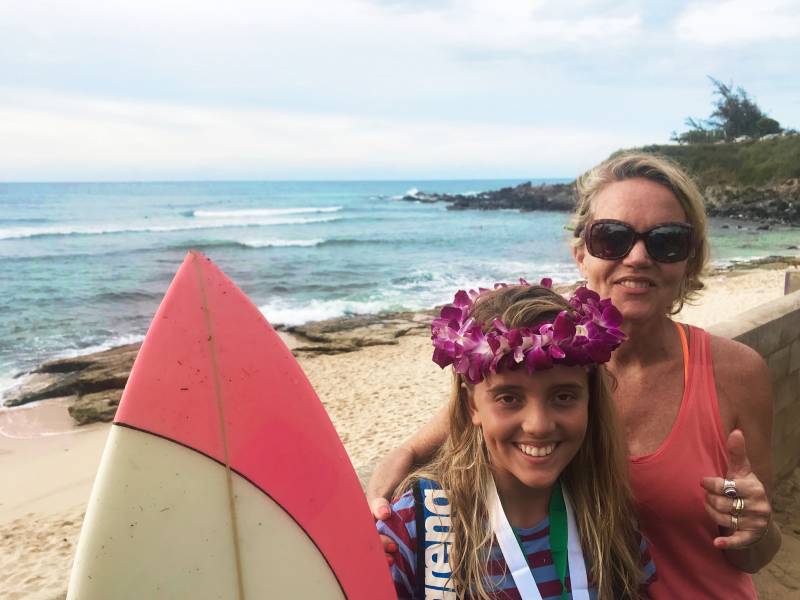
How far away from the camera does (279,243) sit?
31.7 metres

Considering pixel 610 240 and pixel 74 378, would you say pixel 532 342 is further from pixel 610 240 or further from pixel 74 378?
pixel 74 378

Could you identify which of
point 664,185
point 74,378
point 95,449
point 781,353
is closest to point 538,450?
point 664,185

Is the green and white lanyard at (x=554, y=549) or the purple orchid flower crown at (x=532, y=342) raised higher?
the purple orchid flower crown at (x=532, y=342)

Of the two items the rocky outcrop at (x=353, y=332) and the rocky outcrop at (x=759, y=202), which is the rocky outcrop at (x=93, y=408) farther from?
the rocky outcrop at (x=759, y=202)

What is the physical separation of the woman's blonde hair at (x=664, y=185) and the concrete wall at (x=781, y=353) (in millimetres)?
1505

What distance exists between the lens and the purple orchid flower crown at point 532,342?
1461 mm

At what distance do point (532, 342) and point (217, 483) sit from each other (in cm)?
76

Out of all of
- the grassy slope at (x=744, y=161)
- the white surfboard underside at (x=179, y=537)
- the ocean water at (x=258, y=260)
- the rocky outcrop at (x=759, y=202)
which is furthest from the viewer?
the grassy slope at (x=744, y=161)

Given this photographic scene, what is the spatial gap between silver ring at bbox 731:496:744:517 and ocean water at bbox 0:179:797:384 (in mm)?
11787

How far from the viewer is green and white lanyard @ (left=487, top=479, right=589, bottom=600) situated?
1.47 meters

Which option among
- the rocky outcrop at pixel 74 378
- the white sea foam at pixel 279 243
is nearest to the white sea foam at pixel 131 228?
the white sea foam at pixel 279 243

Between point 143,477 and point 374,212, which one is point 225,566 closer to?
point 143,477

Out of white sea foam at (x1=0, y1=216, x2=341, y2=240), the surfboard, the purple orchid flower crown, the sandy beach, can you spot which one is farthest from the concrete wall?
white sea foam at (x1=0, y1=216, x2=341, y2=240)

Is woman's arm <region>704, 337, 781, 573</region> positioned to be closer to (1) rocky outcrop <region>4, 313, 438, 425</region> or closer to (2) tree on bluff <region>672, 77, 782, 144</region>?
(1) rocky outcrop <region>4, 313, 438, 425</region>
